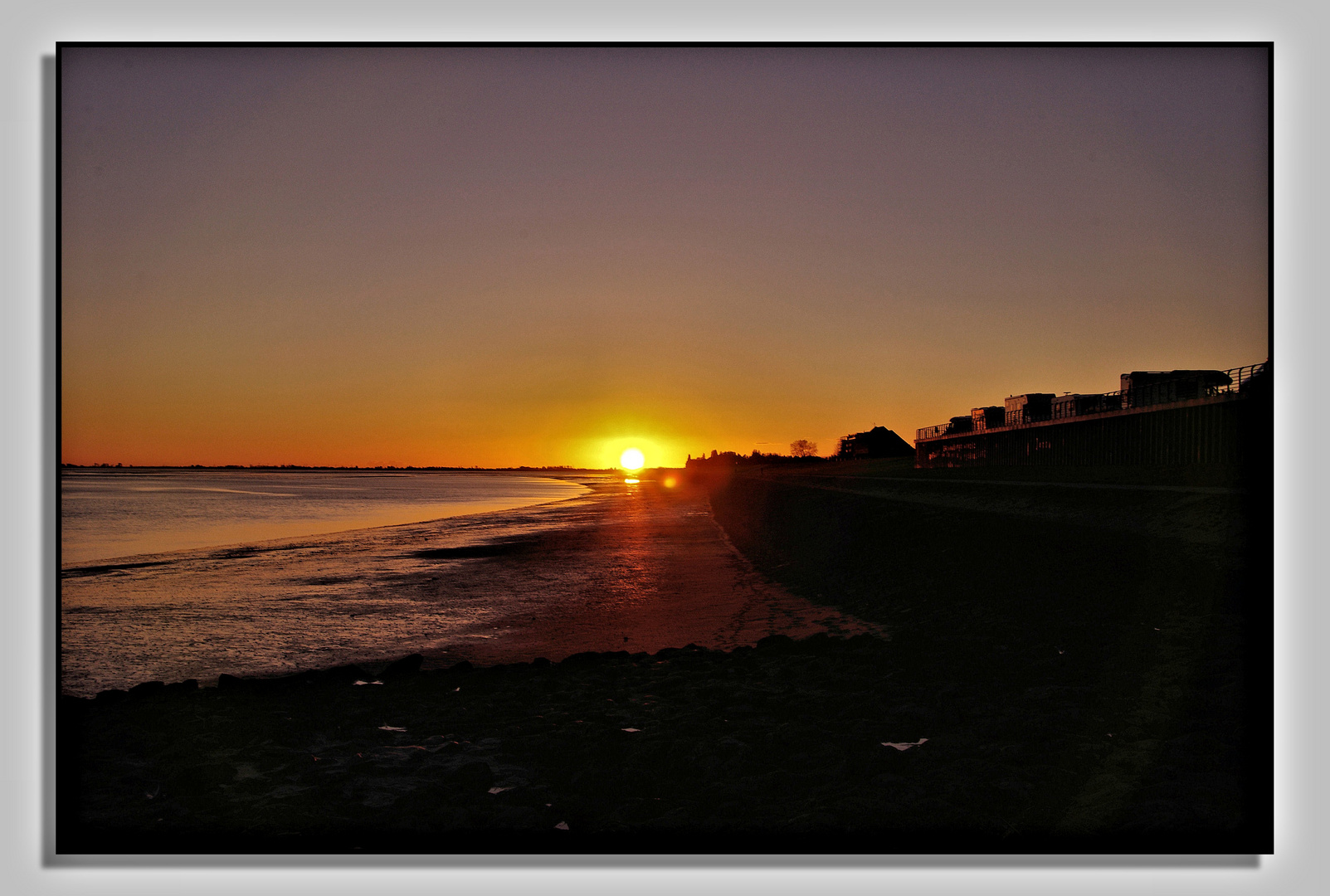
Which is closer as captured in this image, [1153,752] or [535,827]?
[535,827]

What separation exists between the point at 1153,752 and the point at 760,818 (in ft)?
8.65

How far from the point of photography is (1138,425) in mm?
29000

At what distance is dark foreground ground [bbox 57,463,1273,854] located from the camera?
441 cm

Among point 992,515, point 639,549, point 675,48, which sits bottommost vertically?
point 639,549

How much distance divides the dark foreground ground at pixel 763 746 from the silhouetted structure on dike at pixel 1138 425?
2.24ft

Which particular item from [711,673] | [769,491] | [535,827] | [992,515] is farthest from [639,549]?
[769,491]

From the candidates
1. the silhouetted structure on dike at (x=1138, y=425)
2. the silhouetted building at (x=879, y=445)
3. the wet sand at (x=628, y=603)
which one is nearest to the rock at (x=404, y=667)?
the wet sand at (x=628, y=603)

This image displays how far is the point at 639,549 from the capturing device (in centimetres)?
2138

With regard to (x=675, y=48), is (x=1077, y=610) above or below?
below

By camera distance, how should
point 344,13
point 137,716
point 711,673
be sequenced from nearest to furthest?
point 344,13 < point 137,716 < point 711,673

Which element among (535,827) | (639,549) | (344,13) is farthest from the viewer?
(639,549)

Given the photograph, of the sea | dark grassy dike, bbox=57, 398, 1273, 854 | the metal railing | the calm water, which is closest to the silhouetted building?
the metal railing

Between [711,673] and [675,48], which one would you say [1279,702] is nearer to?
[711,673]

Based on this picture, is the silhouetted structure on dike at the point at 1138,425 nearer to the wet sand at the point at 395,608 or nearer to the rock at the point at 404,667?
the wet sand at the point at 395,608
